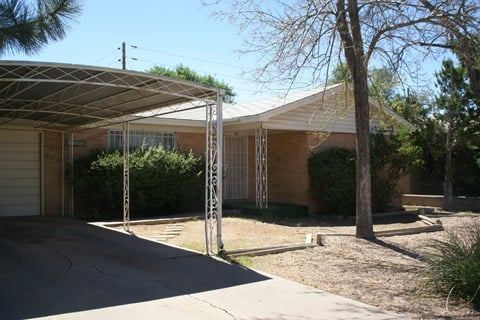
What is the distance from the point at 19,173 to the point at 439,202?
1687 centimetres

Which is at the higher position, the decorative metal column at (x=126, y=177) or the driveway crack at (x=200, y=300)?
the decorative metal column at (x=126, y=177)

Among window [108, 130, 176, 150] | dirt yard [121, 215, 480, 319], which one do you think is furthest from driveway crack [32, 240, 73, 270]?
window [108, 130, 176, 150]

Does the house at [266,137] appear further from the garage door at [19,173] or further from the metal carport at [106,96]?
the metal carport at [106,96]

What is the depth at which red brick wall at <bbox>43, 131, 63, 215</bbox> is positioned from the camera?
53.0ft

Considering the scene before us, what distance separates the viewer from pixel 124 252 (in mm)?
9727

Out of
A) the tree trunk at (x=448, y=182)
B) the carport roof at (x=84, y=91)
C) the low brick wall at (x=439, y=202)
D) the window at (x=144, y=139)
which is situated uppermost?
the carport roof at (x=84, y=91)

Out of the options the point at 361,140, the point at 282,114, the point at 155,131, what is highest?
the point at 282,114

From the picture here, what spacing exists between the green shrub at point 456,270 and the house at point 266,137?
29.1 feet

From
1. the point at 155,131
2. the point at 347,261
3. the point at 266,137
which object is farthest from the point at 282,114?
the point at 347,261

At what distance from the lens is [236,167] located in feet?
65.0

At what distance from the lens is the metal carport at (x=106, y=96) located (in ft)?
27.9

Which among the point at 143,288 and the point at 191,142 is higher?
the point at 191,142

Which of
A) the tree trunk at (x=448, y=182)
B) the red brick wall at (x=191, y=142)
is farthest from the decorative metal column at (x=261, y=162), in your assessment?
the tree trunk at (x=448, y=182)

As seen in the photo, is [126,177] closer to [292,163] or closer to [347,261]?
[347,261]
